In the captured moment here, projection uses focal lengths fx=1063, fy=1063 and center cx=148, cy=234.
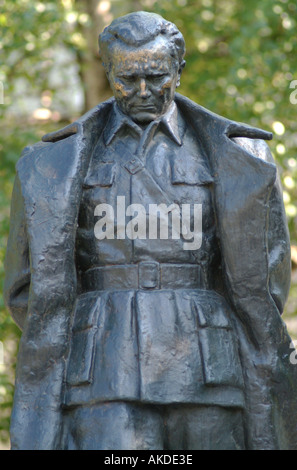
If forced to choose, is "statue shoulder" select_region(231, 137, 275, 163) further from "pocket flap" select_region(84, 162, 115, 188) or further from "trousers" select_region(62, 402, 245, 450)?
"trousers" select_region(62, 402, 245, 450)

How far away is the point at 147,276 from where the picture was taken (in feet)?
16.2

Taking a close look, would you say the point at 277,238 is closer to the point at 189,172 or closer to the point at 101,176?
the point at 189,172

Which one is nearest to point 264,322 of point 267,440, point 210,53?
point 267,440

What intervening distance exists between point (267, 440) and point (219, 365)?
16.7 inches

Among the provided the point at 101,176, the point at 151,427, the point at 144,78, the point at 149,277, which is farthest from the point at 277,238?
the point at 151,427

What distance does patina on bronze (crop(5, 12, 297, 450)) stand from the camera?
15.7 ft

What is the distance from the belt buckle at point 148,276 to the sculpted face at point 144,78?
2.44 ft

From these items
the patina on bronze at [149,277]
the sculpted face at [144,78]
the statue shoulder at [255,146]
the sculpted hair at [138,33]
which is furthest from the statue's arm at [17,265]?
the statue shoulder at [255,146]

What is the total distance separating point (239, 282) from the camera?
4.99 metres

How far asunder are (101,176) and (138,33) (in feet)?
2.31

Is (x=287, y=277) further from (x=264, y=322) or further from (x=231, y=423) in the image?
(x=231, y=423)

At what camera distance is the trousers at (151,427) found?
4.67m

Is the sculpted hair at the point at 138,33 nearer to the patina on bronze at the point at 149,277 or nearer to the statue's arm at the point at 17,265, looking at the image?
the patina on bronze at the point at 149,277

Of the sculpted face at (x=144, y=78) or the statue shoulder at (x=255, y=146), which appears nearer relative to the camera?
the sculpted face at (x=144, y=78)
